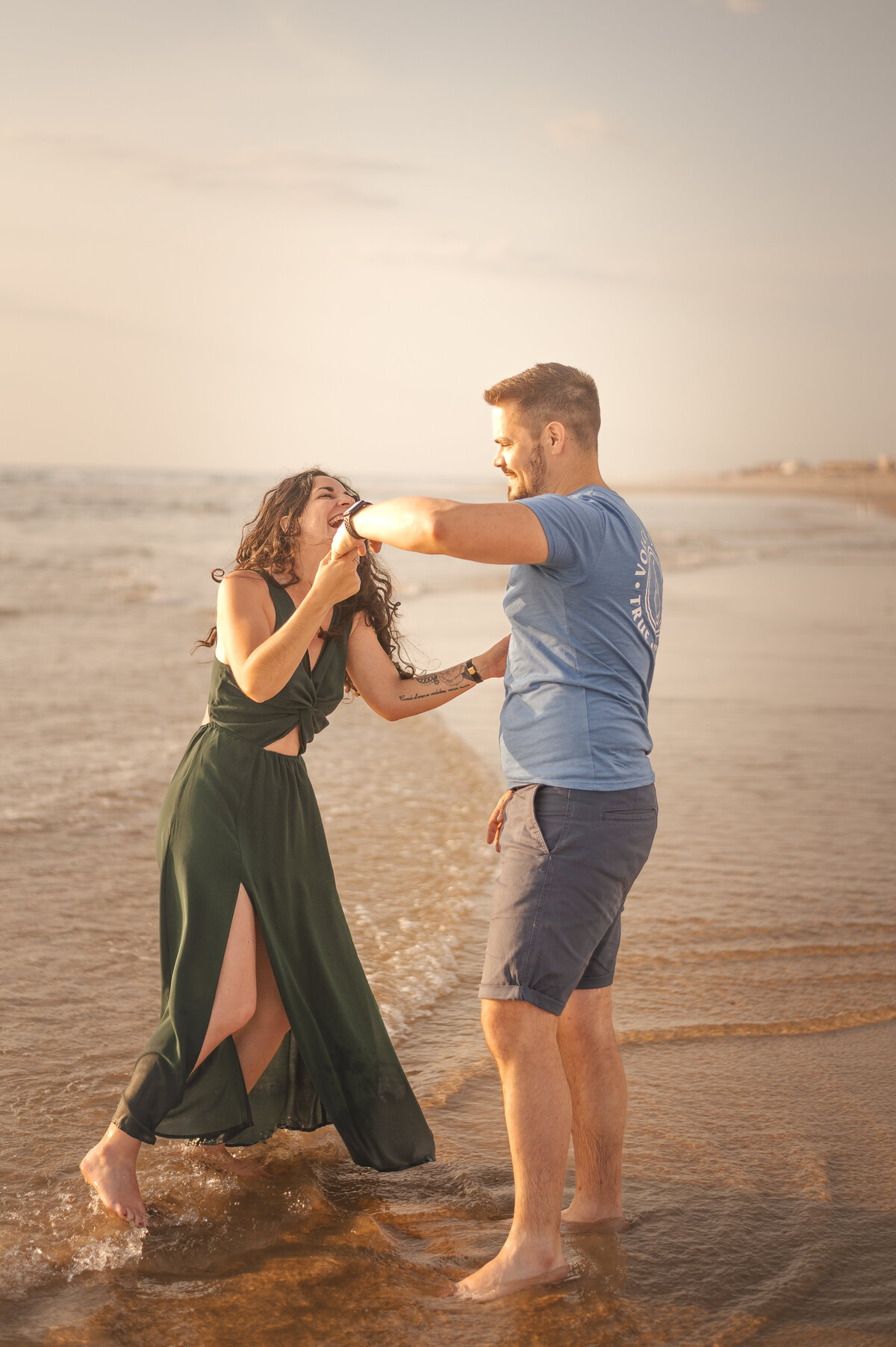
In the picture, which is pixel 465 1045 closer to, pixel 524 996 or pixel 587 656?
pixel 524 996

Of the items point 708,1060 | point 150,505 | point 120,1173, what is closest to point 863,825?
point 708,1060

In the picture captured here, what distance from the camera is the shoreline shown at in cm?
5250

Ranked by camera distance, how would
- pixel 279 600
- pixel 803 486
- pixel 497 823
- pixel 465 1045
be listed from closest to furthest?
pixel 497 823 → pixel 279 600 → pixel 465 1045 → pixel 803 486

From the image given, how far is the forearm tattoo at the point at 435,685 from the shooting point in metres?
3.32

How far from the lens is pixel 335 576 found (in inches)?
107

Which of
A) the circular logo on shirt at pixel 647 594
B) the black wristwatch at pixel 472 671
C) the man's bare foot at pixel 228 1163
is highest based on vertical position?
the circular logo on shirt at pixel 647 594

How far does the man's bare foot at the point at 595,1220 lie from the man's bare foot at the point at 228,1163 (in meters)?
0.84

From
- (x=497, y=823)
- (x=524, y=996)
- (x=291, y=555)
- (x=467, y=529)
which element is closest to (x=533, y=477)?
(x=467, y=529)

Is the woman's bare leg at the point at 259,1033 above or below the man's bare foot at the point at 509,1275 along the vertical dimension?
above

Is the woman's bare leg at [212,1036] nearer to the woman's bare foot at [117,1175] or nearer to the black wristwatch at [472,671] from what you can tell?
the woman's bare foot at [117,1175]

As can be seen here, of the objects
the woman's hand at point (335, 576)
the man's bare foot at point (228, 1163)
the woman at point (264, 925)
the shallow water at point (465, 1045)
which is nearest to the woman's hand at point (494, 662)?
the woman at point (264, 925)

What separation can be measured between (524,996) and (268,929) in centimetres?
79

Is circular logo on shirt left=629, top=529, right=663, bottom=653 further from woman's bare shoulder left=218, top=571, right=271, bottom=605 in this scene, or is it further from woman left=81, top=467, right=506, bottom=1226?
woman's bare shoulder left=218, top=571, right=271, bottom=605

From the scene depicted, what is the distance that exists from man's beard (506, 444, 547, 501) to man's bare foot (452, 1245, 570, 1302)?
1744 millimetres
